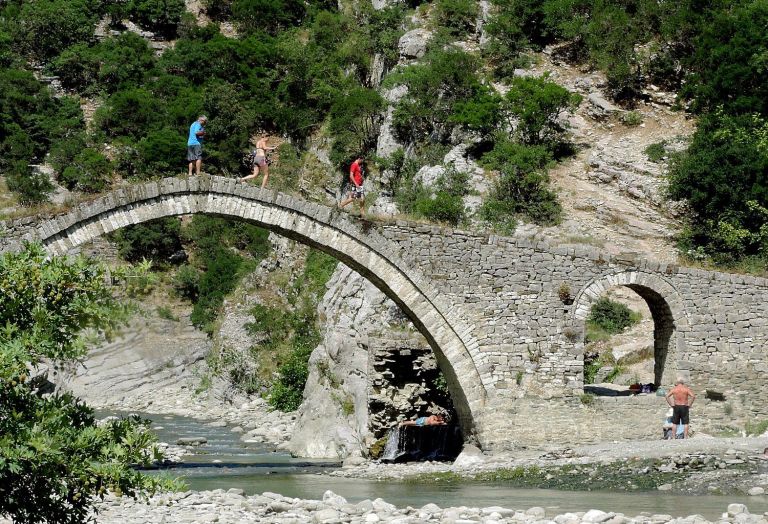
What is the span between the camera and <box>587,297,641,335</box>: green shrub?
87.2 feet

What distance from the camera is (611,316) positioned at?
26.7 meters

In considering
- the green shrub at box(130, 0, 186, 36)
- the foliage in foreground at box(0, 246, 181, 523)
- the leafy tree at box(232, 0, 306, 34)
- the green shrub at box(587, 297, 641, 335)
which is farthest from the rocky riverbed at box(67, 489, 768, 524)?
the green shrub at box(130, 0, 186, 36)

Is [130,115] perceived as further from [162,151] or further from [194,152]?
[194,152]

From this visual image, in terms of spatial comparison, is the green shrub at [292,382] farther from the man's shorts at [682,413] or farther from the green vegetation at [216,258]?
the man's shorts at [682,413]

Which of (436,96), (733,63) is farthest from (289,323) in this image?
(733,63)

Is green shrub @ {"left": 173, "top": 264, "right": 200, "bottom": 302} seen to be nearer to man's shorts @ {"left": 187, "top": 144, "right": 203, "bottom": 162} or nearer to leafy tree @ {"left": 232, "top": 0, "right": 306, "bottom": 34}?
leafy tree @ {"left": 232, "top": 0, "right": 306, "bottom": 34}

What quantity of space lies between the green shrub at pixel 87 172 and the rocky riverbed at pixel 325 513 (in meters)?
35.1

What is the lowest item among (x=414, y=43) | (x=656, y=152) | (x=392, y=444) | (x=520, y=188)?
(x=392, y=444)

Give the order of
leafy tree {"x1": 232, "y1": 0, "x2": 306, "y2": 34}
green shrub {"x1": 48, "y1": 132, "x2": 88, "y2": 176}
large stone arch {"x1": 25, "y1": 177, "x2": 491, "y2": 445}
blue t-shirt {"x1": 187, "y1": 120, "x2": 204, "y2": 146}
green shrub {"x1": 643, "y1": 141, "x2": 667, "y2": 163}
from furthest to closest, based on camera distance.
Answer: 1. leafy tree {"x1": 232, "y1": 0, "x2": 306, "y2": 34}
2. green shrub {"x1": 48, "y1": 132, "x2": 88, "y2": 176}
3. green shrub {"x1": 643, "y1": 141, "x2": 667, "y2": 163}
4. blue t-shirt {"x1": 187, "y1": 120, "x2": 204, "y2": 146}
5. large stone arch {"x1": 25, "y1": 177, "x2": 491, "y2": 445}

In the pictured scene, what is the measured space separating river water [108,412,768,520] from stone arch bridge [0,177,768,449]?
244cm

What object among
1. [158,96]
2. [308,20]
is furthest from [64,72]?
[308,20]

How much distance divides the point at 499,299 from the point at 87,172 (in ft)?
110

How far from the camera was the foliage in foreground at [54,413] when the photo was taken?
8211 millimetres

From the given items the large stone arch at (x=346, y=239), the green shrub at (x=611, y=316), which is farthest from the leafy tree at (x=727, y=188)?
the large stone arch at (x=346, y=239)
